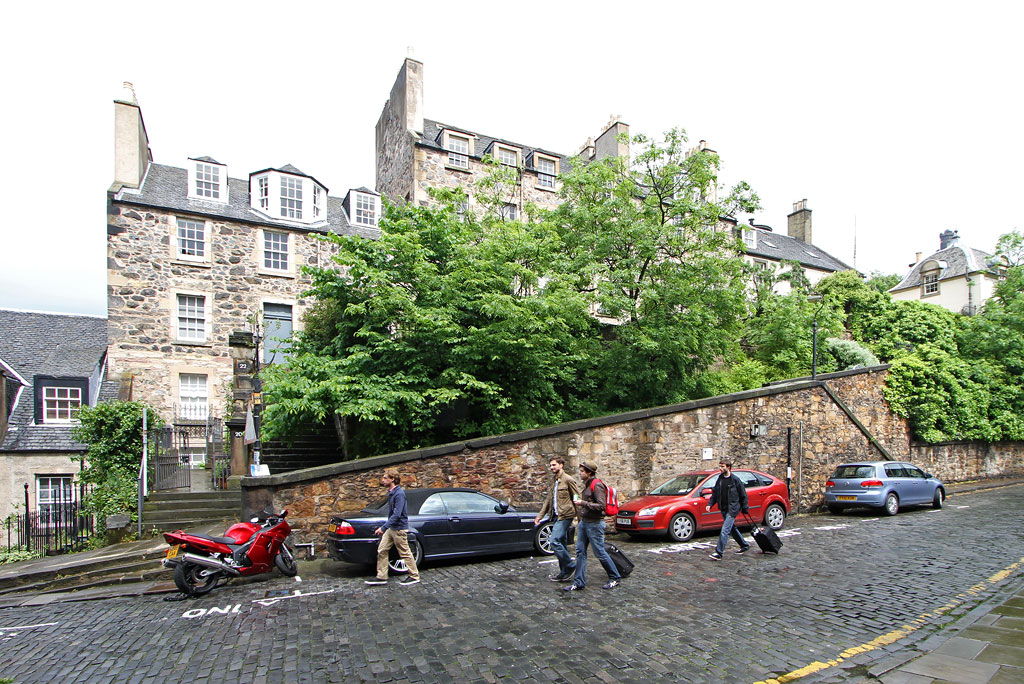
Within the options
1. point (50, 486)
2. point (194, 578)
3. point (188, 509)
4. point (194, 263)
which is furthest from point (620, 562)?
point (50, 486)

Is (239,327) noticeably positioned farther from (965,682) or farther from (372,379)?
(965,682)

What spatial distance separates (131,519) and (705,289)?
15.8 metres

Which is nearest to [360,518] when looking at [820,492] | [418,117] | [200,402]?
[820,492]

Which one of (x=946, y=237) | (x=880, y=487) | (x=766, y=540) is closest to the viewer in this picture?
(x=766, y=540)

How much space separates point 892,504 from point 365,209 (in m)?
22.8

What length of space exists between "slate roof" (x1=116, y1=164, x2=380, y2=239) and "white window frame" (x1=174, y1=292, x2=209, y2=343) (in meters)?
3.34

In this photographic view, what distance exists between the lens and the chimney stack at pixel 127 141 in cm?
2175

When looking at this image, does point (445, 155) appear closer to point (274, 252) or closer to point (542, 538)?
point (274, 252)

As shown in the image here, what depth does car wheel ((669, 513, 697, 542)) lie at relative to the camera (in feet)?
37.3

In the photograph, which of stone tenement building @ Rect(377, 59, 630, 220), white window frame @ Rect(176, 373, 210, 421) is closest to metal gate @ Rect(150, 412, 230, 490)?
white window frame @ Rect(176, 373, 210, 421)

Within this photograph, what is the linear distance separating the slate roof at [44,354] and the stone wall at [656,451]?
14.7 meters

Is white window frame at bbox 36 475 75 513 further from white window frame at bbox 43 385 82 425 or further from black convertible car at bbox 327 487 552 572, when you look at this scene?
black convertible car at bbox 327 487 552 572

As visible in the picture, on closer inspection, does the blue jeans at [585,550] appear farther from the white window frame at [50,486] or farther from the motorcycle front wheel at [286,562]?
the white window frame at [50,486]

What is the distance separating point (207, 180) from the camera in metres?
23.3
